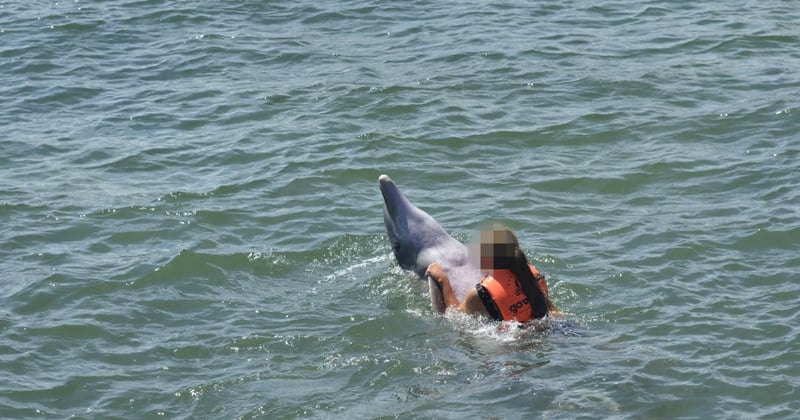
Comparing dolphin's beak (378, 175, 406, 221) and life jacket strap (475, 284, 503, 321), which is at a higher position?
dolphin's beak (378, 175, 406, 221)

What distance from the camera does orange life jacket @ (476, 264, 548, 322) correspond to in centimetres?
1138

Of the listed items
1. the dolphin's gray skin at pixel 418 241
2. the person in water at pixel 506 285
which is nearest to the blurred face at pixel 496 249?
the person in water at pixel 506 285

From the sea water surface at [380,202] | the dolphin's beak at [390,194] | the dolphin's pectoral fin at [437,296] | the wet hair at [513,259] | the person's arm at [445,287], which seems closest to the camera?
the sea water surface at [380,202]

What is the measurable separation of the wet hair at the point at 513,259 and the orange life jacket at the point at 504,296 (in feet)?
0.16

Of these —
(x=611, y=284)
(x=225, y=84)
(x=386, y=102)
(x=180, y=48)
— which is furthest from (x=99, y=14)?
(x=611, y=284)

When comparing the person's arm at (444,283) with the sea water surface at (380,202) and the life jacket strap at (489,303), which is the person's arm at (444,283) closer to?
the sea water surface at (380,202)

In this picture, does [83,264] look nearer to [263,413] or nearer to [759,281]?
[263,413]

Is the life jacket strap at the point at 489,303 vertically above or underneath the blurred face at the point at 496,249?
underneath

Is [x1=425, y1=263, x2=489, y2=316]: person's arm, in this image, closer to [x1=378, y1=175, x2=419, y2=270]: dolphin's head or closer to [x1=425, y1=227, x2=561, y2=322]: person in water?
[x1=425, y1=227, x2=561, y2=322]: person in water

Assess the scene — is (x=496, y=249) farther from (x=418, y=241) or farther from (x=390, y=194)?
(x=390, y=194)

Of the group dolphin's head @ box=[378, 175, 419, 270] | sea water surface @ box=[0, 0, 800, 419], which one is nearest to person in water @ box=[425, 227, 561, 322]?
sea water surface @ box=[0, 0, 800, 419]

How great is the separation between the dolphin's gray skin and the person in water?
0.81 m

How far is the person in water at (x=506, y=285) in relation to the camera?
11.3 meters

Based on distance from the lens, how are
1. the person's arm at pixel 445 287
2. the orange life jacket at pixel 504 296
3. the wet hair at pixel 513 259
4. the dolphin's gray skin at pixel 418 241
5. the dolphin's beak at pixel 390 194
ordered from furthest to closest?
1. the dolphin's beak at pixel 390 194
2. the dolphin's gray skin at pixel 418 241
3. the person's arm at pixel 445 287
4. the orange life jacket at pixel 504 296
5. the wet hair at pixel 513 259
